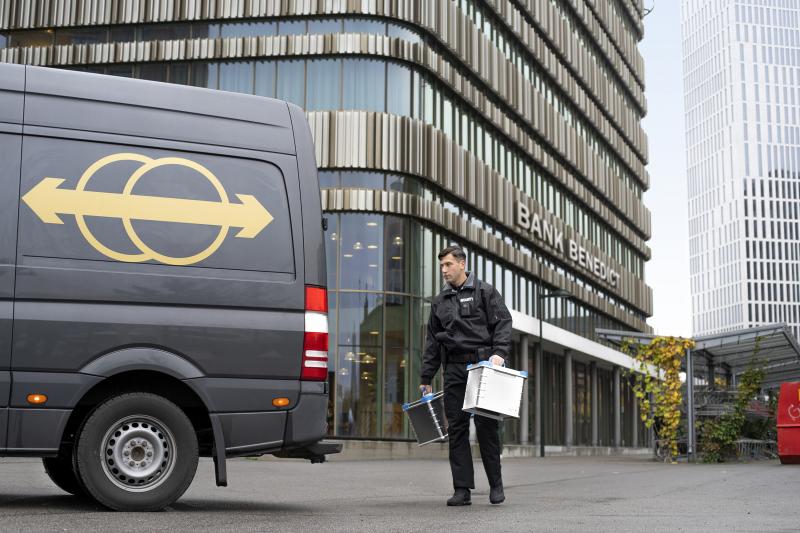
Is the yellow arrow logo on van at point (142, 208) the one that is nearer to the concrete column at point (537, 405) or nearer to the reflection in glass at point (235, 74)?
the reflection in glass at point (235, 74)

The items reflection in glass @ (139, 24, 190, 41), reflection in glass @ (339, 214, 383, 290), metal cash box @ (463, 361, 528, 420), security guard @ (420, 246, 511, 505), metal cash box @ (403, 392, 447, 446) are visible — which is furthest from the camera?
reflection in glass @ (139, 24, 190, 41)

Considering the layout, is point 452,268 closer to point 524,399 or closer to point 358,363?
point 358,363

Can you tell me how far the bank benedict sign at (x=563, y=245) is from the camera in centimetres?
4116

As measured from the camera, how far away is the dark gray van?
711cm

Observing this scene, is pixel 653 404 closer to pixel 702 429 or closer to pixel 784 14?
pixel 702 429

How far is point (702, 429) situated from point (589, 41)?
97.9 feet

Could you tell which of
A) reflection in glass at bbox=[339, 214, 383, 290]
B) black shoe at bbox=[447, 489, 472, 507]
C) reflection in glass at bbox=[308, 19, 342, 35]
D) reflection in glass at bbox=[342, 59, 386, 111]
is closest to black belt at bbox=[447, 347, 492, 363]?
black shoe at bbox=[447, 489, 472, 507]

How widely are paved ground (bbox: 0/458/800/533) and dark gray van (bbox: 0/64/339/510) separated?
1.53 feet

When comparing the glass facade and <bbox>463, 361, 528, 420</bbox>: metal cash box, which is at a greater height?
the glass facade

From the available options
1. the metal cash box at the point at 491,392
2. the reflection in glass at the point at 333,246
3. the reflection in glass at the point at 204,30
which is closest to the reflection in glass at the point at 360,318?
the reflection in glass at the point at 333,246

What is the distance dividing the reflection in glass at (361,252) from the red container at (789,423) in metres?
12.3

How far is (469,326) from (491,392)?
2.02 ft

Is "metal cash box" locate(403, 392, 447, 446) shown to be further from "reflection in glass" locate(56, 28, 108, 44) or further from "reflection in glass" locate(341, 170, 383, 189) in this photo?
"reflection in glass" locate(56, 28, 108, 44)

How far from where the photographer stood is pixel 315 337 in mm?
7734
